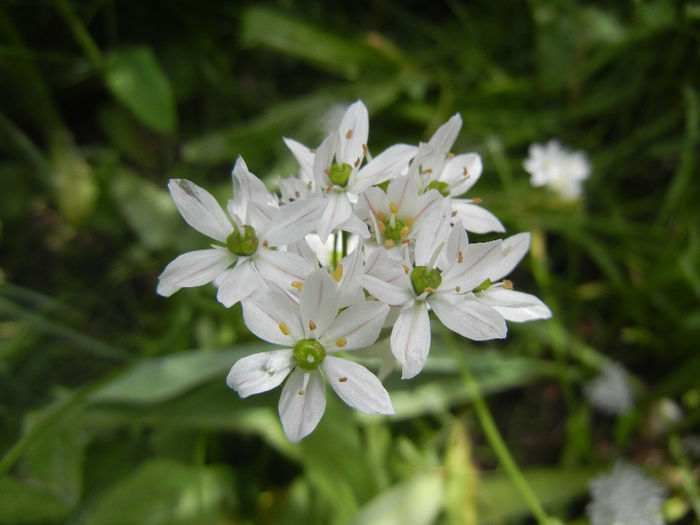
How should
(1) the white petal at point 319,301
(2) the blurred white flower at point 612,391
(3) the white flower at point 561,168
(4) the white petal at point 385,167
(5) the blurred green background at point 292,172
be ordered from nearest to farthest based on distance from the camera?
(1) the white petal at point 319,301
(4) the white petal at point 385,167
(5) the blurred green background at point 292,172
(2) the blurred white flower at point 612,391
(3) the white flower at point 561,168

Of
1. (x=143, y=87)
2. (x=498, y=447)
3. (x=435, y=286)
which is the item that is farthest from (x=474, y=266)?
(x=143, y=87)

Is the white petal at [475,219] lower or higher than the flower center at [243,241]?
Result: lower

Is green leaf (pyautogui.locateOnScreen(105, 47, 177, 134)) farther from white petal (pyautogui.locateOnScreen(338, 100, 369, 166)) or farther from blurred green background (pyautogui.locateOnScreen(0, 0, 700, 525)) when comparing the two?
white petal (pyautogui.locateOnScreen(338, 100, 369, 166))

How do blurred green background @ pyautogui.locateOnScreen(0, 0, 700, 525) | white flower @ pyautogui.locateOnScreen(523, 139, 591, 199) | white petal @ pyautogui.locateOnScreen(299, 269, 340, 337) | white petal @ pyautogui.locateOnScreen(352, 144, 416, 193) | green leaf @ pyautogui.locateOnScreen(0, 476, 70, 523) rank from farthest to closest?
white flower @ pyautogui.locateOnScreen(523, 139, 591, 199)
blurred green background @ pyautogui.locateOnScreen(0, 0, 700, 525)
green leaf @ pyautogui.locateOnScreen(0, 476, 70, 523)
white petal @ pyautogui.locateOnScreen(352, 144, 416, 193)
white petal @ pyautogui.locateOnScreen(299, 269, 340, 337)

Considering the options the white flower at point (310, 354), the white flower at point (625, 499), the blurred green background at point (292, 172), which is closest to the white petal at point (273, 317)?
the white flower at point (310, 354)

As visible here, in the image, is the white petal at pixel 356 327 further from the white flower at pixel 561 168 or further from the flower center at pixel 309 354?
the white flower at pixel 561 168

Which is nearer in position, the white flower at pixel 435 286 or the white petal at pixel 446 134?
the white flower at pixel 435 286

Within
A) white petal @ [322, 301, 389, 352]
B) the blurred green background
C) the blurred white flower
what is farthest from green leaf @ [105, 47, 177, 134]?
the blurred white flower
